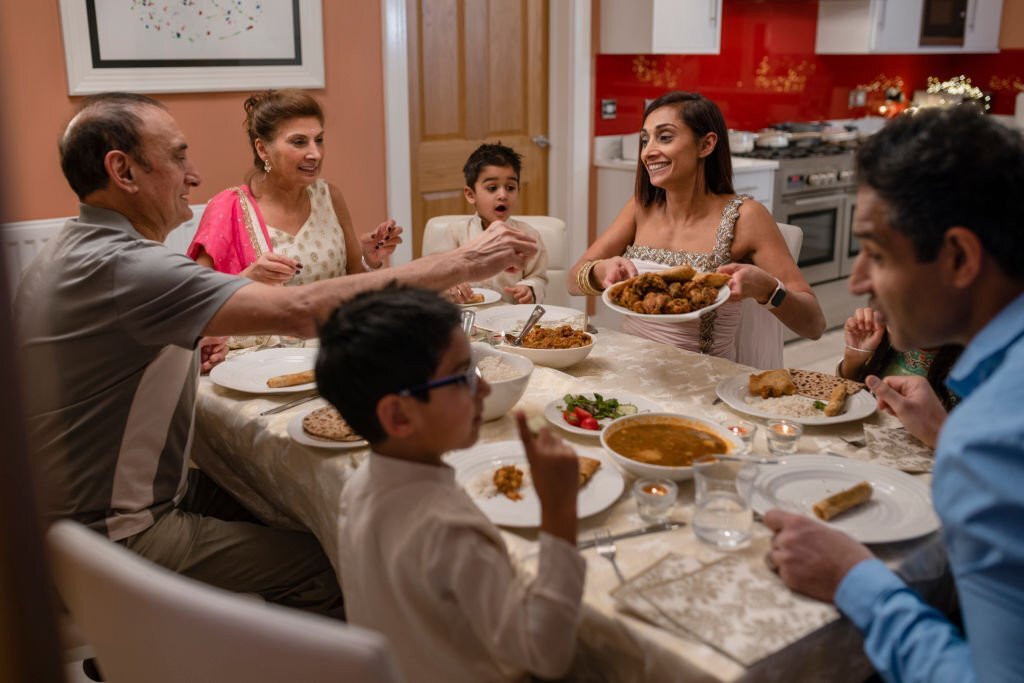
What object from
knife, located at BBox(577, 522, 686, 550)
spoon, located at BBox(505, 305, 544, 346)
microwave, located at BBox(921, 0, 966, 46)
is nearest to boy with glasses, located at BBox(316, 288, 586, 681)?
knife, located at BBox(577, 522, 686, 550)

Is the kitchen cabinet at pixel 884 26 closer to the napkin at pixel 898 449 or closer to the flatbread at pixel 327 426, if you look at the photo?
the napkin at pixel 898 449

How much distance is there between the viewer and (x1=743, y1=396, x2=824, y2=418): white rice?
168 cm

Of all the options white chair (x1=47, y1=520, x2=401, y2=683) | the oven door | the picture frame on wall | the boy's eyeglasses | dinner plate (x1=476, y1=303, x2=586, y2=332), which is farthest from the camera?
the oven door

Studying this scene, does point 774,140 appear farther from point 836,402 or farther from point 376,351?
point 376,351

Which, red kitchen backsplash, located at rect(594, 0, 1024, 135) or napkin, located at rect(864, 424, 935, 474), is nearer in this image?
napkin, located at rect(864, 424, 935, 474)

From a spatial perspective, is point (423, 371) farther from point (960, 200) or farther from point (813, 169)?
point (813, 169)

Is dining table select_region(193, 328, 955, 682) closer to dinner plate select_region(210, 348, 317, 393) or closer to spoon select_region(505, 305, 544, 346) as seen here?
dinner plate select_region(210, 348, 317, 393)

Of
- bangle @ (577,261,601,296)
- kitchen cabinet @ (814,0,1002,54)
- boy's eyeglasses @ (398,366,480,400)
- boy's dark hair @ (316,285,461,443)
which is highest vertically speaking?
kitchen cabinet @ (814,0,1002,54)

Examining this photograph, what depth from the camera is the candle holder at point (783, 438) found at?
150 cm

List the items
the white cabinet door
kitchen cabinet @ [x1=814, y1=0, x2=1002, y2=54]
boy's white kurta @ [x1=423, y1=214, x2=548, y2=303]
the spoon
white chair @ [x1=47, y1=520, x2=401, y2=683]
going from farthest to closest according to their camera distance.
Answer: the white cabinet door < kitchen cabinet @ [x1=814, y1=0, x2=1002, y2=54] < boy's white kurta @ [x1=423, y1=214, x2=548, y2=303] < the spoon < white chair @ [x1=47, y1=520, x2=401, y2=683]

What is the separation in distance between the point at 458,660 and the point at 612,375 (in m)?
1.02

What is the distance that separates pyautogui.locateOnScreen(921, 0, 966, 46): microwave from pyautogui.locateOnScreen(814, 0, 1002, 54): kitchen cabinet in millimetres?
30

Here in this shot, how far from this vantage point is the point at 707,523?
49.4 inches

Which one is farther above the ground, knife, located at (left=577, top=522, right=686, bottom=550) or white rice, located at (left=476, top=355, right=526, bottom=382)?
white rice, located at (left=476, top=355, right=526, bottom=382)
